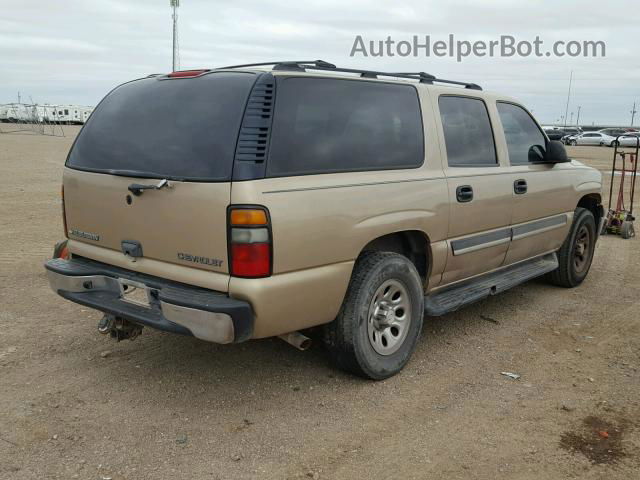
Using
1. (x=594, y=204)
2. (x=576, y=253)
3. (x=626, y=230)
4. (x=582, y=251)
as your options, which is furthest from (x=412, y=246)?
(x=626, y=230)

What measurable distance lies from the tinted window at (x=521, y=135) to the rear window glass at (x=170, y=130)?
266cm

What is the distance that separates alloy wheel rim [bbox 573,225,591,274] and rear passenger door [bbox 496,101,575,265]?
0.60m

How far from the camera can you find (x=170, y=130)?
3.51 metres

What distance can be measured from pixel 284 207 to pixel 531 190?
2.83 meters

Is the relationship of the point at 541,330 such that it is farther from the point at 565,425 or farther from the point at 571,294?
the point at 565,425

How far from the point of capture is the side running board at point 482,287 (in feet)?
14.7

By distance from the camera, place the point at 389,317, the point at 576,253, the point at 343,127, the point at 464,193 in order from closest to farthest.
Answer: the point at 343,127 → the point at 389,317 → the point at 464,193 → the point at 576,253

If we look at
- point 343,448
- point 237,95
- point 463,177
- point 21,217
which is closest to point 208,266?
point 237,95

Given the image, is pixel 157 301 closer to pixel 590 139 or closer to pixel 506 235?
pixel 506 235

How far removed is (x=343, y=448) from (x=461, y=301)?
1772 millimetres

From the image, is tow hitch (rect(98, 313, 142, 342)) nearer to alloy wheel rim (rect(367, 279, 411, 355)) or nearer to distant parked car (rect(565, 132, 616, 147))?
alloy wheel rim (rect(367, 279, 411, 355))

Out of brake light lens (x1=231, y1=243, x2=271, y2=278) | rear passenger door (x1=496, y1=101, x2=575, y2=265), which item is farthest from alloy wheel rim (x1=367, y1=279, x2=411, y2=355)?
rear passenger door (x1=496, y1=101, x2=575, y2=265)

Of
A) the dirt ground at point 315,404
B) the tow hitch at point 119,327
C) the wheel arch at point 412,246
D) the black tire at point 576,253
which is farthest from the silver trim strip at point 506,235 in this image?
the tow hitch at point 119,327

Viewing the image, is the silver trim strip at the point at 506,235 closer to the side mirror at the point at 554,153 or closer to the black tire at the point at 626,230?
the side mirror at the point at 554,153
